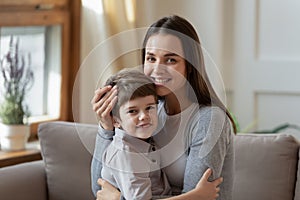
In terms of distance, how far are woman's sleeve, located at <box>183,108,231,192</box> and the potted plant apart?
44.5 inches

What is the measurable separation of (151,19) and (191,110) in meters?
1.62

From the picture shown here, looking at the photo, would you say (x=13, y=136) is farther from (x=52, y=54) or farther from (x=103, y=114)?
(x=103, y=114)

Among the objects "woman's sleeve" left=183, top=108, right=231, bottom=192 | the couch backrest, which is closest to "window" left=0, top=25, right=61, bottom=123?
the couch backrest

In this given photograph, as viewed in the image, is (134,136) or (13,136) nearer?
(134,136)

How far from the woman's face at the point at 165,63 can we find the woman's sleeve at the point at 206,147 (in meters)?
0.13

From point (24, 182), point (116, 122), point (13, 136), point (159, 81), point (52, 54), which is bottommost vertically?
point (24, 182)

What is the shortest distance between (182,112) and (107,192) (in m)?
0.32

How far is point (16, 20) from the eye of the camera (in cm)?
285

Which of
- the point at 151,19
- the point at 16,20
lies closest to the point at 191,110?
the point at 16,20

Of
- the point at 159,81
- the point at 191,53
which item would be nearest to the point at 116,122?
the point at 159,81

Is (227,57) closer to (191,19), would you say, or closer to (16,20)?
(191,19)

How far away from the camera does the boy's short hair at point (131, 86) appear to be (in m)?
1.72

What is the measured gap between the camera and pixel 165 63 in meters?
1.80

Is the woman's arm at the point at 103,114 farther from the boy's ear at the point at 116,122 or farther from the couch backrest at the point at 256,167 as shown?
the couch backrest at the point at 256,167
